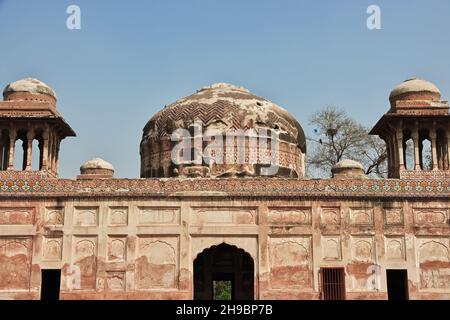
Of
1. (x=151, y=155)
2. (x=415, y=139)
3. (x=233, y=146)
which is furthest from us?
(x=151, y=155)

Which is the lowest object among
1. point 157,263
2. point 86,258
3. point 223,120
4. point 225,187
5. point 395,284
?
point 395,284

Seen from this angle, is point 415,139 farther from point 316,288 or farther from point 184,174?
point 184,174

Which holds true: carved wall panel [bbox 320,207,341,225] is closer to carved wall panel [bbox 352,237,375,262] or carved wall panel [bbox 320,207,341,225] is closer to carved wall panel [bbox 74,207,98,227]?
carved wall panel [bbox 352,237,375,262]

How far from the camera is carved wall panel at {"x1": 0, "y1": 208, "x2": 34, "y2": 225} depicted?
54.1 ft

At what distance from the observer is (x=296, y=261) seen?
16.2m

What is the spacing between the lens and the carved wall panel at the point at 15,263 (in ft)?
52.8

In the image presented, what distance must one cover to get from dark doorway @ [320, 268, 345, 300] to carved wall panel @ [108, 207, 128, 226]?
17.5 feet

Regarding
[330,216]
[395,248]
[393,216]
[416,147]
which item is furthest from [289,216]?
[416,147]

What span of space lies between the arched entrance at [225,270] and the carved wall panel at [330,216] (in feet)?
10.5

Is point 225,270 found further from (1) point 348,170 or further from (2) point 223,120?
(1) point 348,170

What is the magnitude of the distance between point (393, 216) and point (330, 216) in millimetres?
1678

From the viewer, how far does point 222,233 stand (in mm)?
16297

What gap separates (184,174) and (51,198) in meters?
4.25

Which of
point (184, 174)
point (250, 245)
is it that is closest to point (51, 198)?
point (184, 174)
